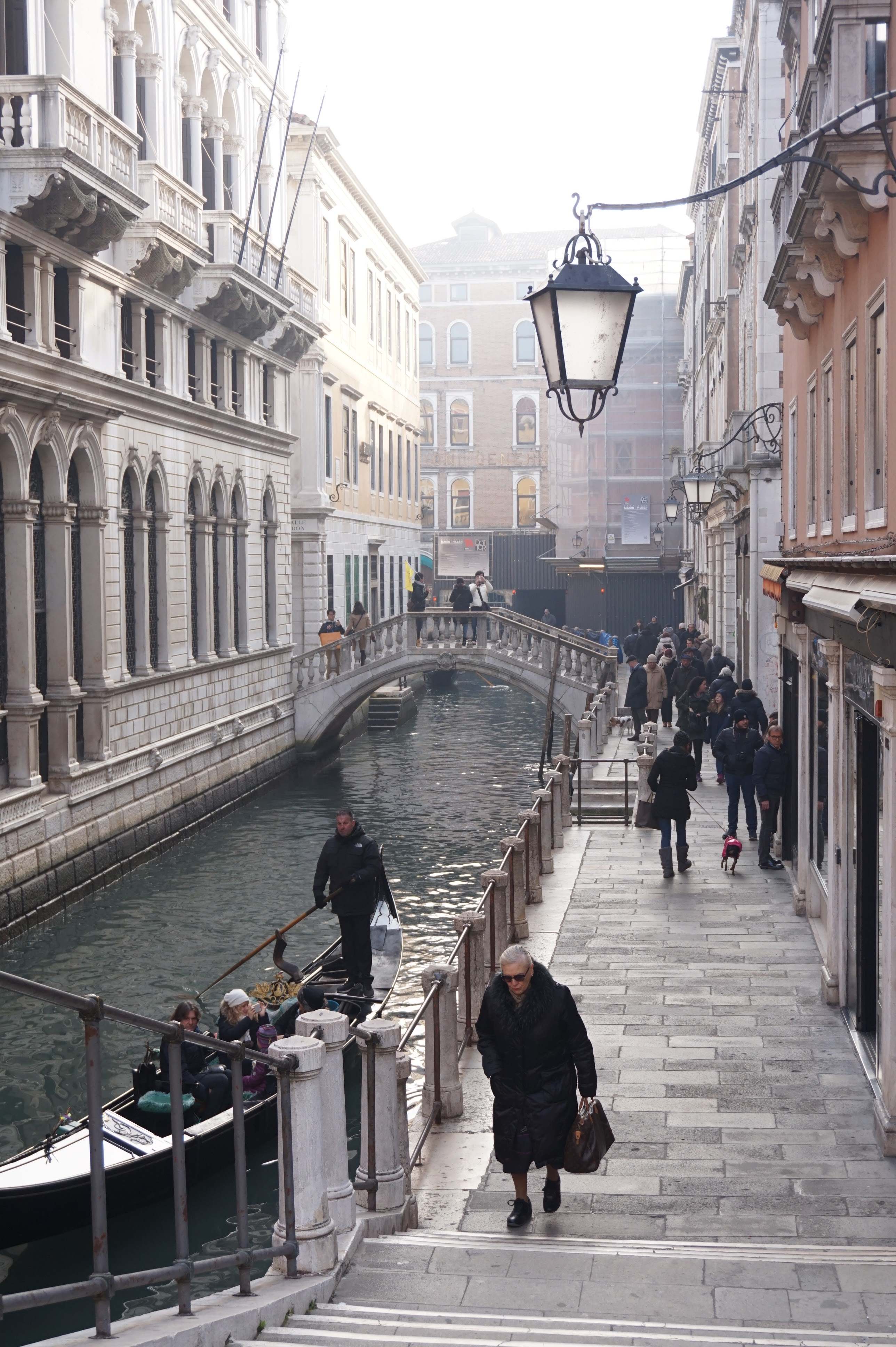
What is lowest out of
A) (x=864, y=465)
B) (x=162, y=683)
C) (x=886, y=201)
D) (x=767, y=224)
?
(x=162, y=683)

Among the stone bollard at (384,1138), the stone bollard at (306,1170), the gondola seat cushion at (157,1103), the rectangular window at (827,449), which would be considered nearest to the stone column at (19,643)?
the gondola seat cushion at (157,1103)

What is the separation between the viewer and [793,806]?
15.1m

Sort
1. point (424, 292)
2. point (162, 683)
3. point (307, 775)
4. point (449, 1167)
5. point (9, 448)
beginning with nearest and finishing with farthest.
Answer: point (449, 1167) → point (9, 448) → point (162, 683) → point (307, 775) → point (424, 292)

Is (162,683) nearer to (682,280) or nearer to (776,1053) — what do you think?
(776,1053)

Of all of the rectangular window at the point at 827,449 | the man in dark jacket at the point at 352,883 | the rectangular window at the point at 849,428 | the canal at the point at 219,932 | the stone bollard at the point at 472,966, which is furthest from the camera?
the man in dark jacket at the point at 352,883

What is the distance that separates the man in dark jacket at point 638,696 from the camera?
26.7 meters

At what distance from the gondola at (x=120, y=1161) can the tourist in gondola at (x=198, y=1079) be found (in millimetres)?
101

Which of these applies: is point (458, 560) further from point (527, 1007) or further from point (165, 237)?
point (527, 1007)

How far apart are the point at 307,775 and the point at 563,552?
2505 centimetres

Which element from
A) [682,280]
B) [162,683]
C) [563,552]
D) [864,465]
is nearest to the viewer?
[864,465]

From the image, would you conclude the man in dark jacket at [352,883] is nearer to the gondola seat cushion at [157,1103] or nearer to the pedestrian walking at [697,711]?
the gondola seat cushion at [157,1103]

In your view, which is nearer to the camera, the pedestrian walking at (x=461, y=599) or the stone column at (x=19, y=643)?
the stone column at (x=19, y=643)

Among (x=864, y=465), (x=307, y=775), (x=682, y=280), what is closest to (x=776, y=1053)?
(x=864, y=465)

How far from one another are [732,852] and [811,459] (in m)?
4.21
